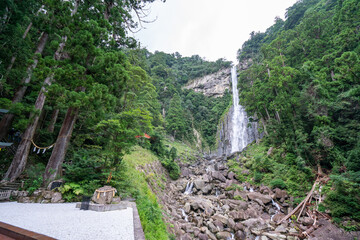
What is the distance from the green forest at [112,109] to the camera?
559 cm

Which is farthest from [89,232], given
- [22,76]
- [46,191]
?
A: [22,76]

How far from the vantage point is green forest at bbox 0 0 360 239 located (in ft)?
18.3

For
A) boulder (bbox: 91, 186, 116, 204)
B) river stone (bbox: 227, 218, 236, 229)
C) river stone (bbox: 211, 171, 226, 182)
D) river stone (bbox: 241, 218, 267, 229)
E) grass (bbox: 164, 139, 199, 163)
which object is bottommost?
river stone (bbox: 227, 218, 236, 229)

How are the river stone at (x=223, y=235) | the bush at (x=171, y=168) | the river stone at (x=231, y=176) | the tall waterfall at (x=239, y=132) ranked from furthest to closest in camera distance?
the tall waterfall at (x=239, y=132) < the bush at (x=171, y=168) < the river stone at (x=231, y=176) < the river stone at (x=223, y=235)

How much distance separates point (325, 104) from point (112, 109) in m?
14.2

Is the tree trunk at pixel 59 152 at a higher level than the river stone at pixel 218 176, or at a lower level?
higher

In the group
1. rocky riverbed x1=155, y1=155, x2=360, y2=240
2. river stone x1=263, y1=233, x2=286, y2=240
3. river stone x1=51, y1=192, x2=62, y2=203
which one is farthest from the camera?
rocky riverbed x1=155, y1=155, x2=360, y2=240

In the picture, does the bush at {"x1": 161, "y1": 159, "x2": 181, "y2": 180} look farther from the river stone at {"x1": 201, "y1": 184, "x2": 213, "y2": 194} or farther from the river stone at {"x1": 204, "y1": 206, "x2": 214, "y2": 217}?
the river stone at {"x1": 204, "y1": 206, "x2": 214, "y2": 217}

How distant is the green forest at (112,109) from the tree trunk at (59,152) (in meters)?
0.03

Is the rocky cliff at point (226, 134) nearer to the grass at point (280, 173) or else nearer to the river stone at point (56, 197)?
the grass at point (280, 173)

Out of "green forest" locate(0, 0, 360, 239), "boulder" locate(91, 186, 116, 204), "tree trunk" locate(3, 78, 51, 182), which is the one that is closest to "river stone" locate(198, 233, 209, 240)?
"green forest" locate(0, 0, 360, 239)

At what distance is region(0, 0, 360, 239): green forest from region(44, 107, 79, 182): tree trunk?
1.4 inches

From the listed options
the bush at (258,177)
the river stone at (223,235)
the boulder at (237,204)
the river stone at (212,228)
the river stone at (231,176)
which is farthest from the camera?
the river stone at (231,176)

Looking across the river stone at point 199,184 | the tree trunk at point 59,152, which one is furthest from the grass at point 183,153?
the tree trunk at point 59,152
